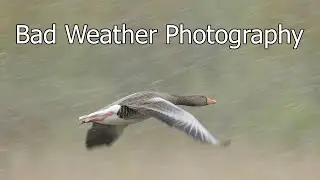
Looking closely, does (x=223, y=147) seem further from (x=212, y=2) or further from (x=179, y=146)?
(x=212, y=2)

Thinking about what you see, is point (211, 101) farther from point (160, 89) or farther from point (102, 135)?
point (102, 135)

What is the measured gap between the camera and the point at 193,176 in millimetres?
1356

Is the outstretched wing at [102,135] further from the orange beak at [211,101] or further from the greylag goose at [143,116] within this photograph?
the orange beak at [211,101]

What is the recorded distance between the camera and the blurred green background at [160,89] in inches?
53.5

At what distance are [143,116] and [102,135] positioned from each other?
0.33ft

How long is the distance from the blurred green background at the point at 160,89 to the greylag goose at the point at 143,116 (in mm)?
22

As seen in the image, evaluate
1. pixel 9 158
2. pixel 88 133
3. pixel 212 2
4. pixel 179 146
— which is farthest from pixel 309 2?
pixel 9 158

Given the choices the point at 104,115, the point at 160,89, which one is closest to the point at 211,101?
the point at 160,89

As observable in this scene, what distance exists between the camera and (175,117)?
1.24 metres

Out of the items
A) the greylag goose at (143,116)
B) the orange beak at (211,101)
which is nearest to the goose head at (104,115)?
the greylag goose at (143,116)

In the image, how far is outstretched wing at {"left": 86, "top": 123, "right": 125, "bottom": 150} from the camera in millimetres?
1328

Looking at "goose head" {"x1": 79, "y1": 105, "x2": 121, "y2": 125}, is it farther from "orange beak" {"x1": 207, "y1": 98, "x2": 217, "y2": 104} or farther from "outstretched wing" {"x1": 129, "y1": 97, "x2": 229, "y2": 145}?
"orange beak" {"x1": 207, "y1": 98, "x2": 217, "y2": 104}

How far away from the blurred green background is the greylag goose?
0.07ft

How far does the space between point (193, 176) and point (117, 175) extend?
15 cm
